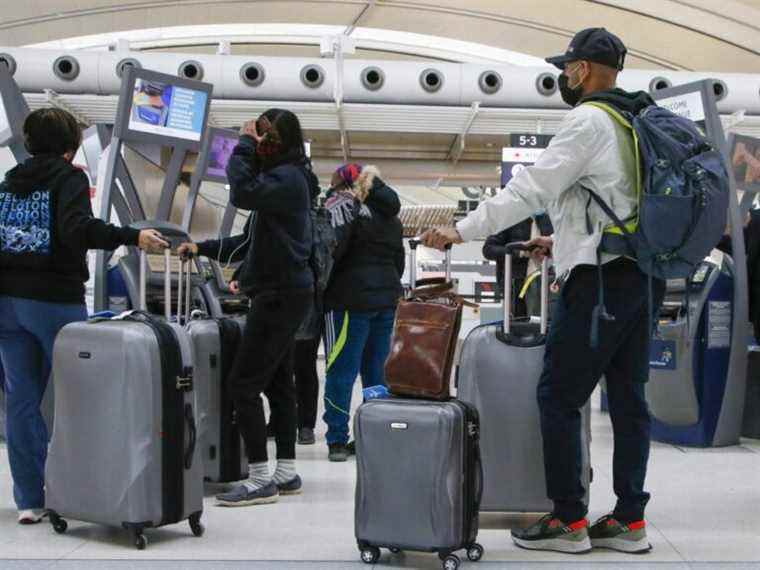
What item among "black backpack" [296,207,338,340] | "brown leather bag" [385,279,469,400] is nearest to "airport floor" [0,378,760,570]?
"brown leather bag" [385,279,469,400]

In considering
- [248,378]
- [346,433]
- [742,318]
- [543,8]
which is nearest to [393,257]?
[346,433]

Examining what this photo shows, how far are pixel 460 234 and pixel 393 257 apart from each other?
2185mm

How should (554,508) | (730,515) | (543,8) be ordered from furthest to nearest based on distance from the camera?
1. (543,8)
2. (730,515)
3. (554,508)

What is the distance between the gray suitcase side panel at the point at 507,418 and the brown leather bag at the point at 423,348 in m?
0.32

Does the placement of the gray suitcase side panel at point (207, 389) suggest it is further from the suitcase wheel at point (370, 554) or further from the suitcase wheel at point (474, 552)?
the suitcase wheel at point (474, 552)

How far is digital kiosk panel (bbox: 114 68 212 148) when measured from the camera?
5992 millimetres

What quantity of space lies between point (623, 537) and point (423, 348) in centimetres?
81

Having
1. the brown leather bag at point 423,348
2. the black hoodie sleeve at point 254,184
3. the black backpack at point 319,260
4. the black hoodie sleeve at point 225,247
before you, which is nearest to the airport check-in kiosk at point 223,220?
the black backpack at point 319,260

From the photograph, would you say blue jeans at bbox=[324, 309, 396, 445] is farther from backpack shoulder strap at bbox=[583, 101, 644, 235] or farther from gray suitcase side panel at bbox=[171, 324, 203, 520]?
backpack shoulder strap at bbox=[583, 101, 644, 235]

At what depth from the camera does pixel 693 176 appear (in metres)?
2.87

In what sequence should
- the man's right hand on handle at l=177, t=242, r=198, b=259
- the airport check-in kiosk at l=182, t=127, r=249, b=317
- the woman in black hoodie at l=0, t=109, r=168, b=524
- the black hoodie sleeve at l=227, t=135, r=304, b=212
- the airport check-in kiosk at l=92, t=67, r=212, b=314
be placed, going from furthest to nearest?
1. the airport check-in kiosk at l=182, t=127, r=249, b=317
2. the airport check-in kiosk at l=92, t=67, r=212, b=314
3. the man's right hand on handle at l=177, t=242, r=198, b=259
4. the black hoodie sleeve at l=227, t=135, r=304, b=212
5. the woman in black hoodie at l=0, t=109, r=168, b=524

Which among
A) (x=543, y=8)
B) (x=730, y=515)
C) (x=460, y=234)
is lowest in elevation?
(x=730, y=515)

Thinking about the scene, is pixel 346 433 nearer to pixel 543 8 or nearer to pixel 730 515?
pixel 730 515

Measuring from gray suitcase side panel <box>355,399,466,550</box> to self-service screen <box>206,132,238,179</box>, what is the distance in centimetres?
497
